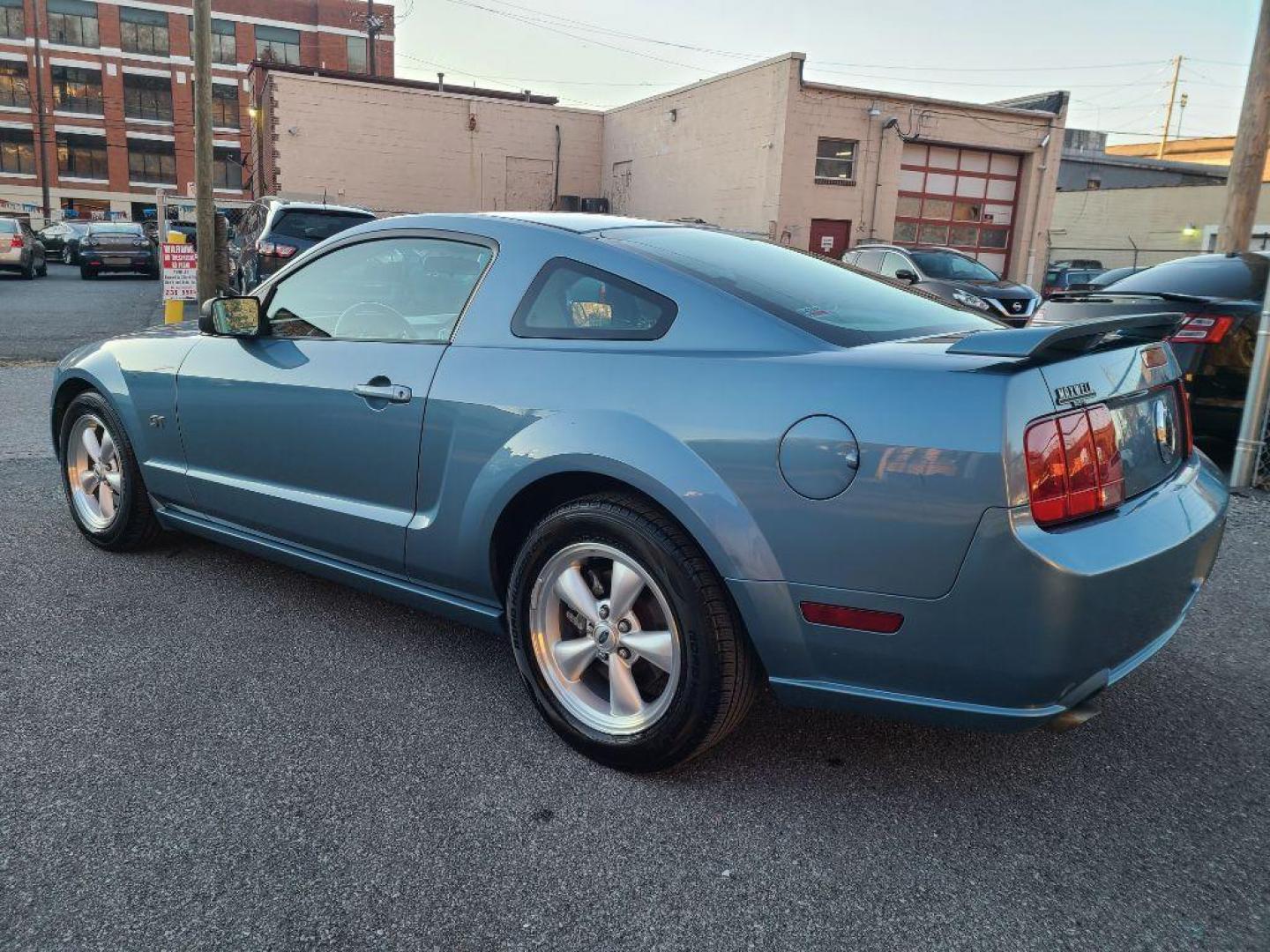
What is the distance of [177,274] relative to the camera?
12.1 m

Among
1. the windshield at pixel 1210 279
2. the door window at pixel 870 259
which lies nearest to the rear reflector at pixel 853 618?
the windshield at pixel 1210 279

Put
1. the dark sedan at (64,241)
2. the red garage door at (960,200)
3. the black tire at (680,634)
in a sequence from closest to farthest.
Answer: the black tire at (680,634) → the red garage door at (960,200) → the dark sedan at (64,241)

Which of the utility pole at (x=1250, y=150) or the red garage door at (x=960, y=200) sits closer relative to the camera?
the utility pole at (x=1250, y=150)

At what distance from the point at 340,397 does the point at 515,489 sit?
2.76 ft

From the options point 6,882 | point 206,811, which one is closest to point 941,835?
point 206,811

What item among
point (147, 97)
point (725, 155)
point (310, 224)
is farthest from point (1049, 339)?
point (147, 97)

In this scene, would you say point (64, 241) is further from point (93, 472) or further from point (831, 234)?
point (93, 472)

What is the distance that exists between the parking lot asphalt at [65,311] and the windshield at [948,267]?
1131cm

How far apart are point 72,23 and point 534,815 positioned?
215 feet

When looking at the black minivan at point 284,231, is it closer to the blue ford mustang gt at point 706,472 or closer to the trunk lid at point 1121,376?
the blue ford mustang gt at point 706,472

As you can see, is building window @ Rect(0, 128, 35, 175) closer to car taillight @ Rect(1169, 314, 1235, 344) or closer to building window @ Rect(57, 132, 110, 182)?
building window @ Rect(57, 132, 110, 182)

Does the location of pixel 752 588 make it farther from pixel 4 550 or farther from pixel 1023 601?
pixel 4 550

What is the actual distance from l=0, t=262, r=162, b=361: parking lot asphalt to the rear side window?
269 inches

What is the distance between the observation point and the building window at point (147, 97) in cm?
5512
